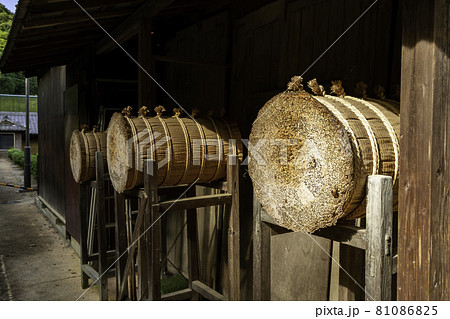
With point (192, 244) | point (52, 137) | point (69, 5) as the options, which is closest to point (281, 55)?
point (69, 5)

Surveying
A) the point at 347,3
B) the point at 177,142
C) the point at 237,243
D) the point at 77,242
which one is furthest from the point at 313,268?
the point at 77,242

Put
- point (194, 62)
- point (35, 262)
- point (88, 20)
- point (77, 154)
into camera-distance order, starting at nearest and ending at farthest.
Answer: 1. point (194, 62)
2. point (88, 20)
3. point (77, 154)
4. point (35, 262)

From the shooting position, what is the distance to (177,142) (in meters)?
3.66

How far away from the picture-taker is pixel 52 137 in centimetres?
1073

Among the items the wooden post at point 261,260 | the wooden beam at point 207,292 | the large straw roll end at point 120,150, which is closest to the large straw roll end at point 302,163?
the wooden post at point 261,260

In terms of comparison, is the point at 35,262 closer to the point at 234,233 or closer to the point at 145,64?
the point at 145,64

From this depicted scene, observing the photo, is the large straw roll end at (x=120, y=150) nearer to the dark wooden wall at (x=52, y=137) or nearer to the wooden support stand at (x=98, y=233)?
the wooden support stand at (x=98, y=233)

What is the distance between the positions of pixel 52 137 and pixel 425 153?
34.7 feet

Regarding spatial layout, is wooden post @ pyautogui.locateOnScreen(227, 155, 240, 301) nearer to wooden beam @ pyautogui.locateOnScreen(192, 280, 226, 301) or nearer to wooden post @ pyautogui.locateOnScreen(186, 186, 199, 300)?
wooden beam @ pyautogui.locateOnScreen(192, 280, 226, 301)

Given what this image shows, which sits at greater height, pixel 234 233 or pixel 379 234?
pixel 379 234

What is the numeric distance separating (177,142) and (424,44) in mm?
2304

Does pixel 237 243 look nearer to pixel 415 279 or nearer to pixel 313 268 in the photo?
pixel 313 268

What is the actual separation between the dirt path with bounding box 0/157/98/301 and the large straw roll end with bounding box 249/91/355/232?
172 inches

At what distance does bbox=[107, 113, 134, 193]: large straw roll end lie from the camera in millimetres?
3604
